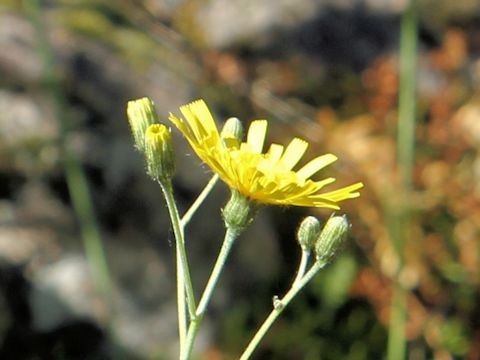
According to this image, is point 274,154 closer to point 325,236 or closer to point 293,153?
point 293,153

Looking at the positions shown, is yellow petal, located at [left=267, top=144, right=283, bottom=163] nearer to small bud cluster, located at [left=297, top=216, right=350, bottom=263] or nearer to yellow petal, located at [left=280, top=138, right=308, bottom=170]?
yellow petal, located at [left=280, top=138, right=308, bottom=170]

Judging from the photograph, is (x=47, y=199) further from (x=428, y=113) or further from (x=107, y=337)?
(x=428, y=113)

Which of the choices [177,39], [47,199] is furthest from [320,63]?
[47,199]

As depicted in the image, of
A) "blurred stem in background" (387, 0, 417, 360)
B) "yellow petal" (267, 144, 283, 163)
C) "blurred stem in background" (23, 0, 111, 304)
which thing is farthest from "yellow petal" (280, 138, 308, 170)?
"blurred stem in background" (23, 0, 111, 304)

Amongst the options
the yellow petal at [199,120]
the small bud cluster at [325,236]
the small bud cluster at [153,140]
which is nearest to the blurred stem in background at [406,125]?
the small bud cluster at [325,236]

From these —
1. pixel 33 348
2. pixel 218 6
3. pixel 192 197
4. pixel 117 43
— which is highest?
pixel 218 6

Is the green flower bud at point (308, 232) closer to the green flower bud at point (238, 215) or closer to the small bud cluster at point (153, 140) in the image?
the green flower bud at point (238, 215)
